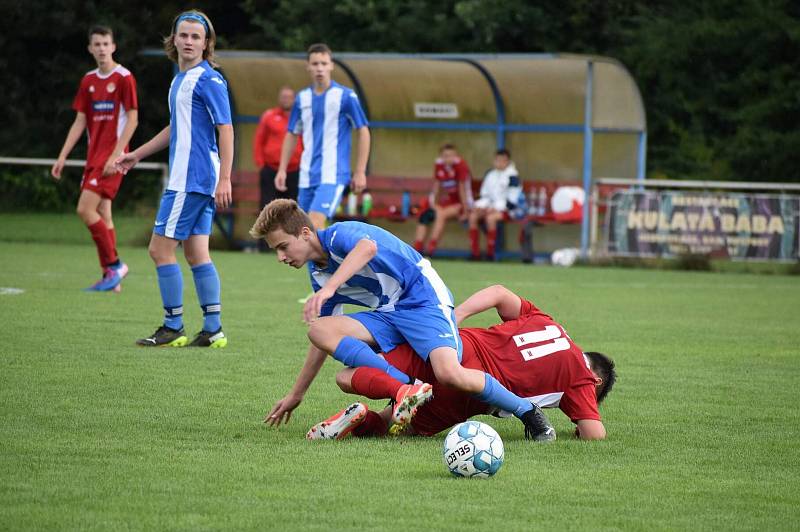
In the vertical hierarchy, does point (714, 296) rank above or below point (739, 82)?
below

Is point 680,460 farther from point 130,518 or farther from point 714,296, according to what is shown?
point 714,296

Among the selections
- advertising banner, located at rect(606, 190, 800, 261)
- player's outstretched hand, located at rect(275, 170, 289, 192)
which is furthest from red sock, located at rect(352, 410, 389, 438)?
advertising banner, located at rect(606, 190, 800, 261)

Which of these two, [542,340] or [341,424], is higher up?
[542,340]

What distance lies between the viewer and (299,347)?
8672 millimetres

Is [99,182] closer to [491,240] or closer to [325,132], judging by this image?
[325,132]

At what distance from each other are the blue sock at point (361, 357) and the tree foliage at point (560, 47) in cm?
2238

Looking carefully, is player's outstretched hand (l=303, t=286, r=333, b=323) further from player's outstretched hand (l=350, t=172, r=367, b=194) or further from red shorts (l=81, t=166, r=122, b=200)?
red shorts (l=81, t=166, r=122, b=200)

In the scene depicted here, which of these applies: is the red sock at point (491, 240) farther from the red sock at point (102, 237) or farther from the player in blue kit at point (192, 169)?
the player in blue kit at point (192, 169)

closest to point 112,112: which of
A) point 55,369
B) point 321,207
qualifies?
point 321,207

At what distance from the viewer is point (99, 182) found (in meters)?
11.4

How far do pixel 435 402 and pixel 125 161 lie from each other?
3615 millimetres

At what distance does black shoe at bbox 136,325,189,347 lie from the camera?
27.6ft

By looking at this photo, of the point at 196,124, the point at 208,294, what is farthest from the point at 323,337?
the point at 196,124

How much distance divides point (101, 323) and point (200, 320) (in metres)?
0.90
